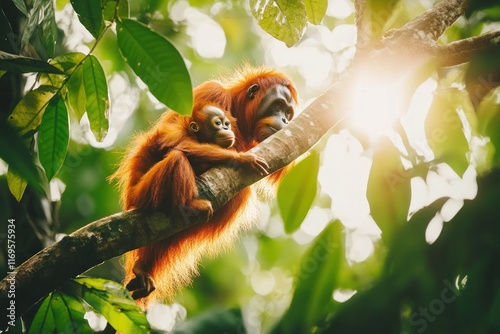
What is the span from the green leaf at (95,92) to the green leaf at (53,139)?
129mm

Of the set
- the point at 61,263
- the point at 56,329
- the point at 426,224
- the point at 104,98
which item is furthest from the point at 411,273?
the point at 56,329

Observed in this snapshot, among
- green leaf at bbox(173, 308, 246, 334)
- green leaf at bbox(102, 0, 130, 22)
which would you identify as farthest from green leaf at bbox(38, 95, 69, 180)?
green leaf at bbox(173, 308, 246, 334)

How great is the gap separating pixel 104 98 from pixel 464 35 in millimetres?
1841

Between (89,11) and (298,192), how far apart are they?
93cm

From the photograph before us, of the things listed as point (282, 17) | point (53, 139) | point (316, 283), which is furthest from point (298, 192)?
point (282, 17)

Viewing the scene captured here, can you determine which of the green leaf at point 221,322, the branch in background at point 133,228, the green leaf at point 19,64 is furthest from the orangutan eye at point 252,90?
the green leaf at point 221,322

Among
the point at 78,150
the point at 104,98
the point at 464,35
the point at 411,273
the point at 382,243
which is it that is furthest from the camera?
the point at 78,150

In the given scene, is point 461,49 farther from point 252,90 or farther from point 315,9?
point 252,90

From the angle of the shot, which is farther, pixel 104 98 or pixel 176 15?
pixel 176 15

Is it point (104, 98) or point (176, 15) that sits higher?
point (104, 98)

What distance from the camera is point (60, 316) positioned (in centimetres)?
217

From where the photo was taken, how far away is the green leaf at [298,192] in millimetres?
1462

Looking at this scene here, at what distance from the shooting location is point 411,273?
3.00ft

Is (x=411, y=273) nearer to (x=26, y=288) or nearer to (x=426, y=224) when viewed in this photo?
(x=426, y=224)
